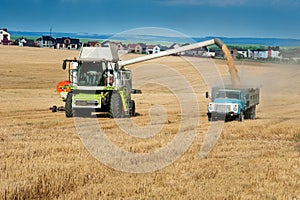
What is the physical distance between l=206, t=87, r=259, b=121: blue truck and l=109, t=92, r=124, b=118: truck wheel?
12.4 feet

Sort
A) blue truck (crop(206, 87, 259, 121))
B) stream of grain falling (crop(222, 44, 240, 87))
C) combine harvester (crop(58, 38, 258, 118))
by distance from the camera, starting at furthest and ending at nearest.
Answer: stream of grain falling (crop(222, 44, 240, 87)) < blue truck (crop(206, 87, 259, 121)) < combine harvester (crop(58, 38, 258, 118))

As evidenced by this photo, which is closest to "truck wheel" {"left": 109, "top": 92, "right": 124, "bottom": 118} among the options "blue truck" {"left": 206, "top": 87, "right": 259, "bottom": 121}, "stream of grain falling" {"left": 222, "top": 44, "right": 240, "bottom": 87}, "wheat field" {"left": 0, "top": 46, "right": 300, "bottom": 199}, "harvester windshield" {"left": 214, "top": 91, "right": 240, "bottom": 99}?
"wheat field" {"left": 0, "top": 46, "right": 300, "bottom": 199}

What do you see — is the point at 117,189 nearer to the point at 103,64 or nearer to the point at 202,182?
the point at 202,182

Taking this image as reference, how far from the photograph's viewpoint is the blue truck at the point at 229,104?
21.7 metres

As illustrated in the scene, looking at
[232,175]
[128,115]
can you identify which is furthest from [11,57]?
[232,175]

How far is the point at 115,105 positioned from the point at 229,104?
15.4 ft

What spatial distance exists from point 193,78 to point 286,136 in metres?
37.0

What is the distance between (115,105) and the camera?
20.5 m

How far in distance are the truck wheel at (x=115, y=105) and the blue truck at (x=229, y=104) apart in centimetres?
379

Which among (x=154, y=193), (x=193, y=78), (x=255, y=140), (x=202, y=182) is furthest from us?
(x=193, y=78)

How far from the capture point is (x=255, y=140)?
15.4 meters

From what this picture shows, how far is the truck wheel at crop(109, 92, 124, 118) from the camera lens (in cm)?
2052

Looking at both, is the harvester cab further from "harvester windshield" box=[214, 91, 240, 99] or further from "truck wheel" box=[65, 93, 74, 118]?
"harvester windshield" box=[214, 91, 240, 99]

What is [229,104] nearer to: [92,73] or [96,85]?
[96,85]
